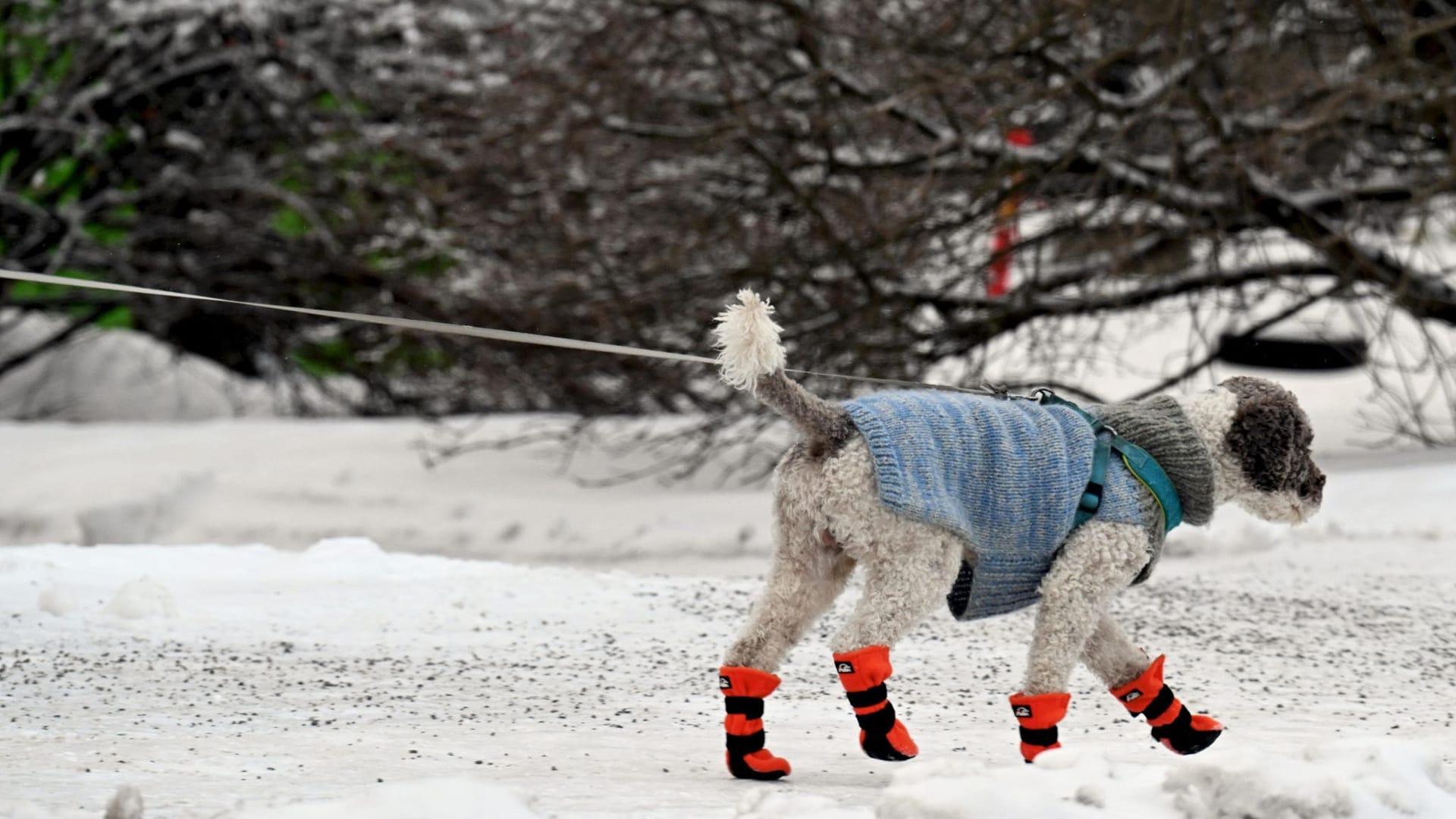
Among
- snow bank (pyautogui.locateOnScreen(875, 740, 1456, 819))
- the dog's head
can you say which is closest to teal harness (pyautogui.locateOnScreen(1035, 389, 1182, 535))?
the dog's head

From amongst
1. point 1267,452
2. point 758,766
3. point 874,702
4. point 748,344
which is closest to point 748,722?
point 758,766

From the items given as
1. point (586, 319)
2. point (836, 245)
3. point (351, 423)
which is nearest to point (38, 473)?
point (351, 423)

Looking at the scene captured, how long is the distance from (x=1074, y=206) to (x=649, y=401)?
3.84 meters

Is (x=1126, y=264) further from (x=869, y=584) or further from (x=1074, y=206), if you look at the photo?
(x=869, y=584)

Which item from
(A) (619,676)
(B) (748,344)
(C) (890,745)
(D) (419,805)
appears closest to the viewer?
(D) (419,805)

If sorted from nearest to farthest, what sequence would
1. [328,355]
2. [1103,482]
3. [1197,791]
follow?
1. [1197,791]
2. [1103,482]
3. [328,355]

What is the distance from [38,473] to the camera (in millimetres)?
10984

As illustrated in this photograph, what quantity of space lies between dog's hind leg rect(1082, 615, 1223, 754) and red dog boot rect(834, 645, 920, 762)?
0.56 m

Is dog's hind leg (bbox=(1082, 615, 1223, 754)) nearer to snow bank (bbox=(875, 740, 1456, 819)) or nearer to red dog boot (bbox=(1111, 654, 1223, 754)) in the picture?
red dog boot (bbox=(1111, 654, 1223, 754))

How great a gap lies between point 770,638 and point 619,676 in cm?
162

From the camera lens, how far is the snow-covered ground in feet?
11.0

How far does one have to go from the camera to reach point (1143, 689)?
4152 millimetres

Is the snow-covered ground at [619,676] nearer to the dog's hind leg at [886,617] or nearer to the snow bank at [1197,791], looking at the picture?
A: the snow bank at [1197,791]

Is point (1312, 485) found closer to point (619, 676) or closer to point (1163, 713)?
point (1163, 713)
